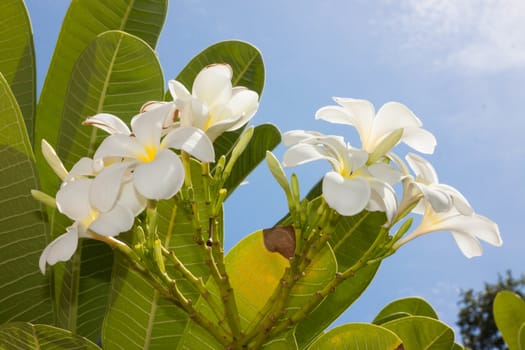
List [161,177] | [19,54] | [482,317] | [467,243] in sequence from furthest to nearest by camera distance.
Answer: [482,317] < [19,54] < [467,243] < [161,177]

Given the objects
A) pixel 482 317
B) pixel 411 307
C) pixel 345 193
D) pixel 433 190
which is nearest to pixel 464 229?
pixel 433 190

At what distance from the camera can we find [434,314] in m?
1.48

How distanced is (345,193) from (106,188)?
0.83 feet

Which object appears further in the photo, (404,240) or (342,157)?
(404,240)

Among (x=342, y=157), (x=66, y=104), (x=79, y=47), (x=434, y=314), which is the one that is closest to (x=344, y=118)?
(x=342, y=157)

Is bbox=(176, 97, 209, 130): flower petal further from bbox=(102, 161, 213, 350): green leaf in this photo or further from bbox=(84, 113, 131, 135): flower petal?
bbox=(102, 161, 213, 350): green leaf

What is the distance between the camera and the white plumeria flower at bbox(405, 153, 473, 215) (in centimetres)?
74

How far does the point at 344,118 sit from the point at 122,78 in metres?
0.46

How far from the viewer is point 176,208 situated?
1.02 metres

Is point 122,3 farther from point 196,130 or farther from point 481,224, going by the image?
point 481,224

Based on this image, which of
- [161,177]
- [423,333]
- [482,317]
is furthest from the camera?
[482,317]

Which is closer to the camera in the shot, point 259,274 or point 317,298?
point 317,298

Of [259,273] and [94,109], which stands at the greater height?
[94,109]

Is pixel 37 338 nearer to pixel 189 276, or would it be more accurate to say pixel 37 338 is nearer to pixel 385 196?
pixel 189 276
